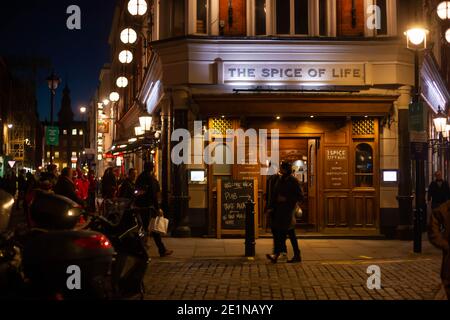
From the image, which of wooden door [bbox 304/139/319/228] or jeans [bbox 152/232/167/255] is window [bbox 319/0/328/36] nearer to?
wooden door [bbox 304/139/319/228]

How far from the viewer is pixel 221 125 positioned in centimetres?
1546

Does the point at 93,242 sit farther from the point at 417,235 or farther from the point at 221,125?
the point at 221,125

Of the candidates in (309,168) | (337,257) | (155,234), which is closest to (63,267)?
(155,234)

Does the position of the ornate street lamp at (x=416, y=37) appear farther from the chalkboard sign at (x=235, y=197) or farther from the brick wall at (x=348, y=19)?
the chalkboard sign at (x=235, y=197)

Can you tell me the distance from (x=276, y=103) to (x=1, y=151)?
49136 mm

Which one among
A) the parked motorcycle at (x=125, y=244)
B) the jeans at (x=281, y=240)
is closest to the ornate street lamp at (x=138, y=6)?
the jeans at (x=281, y=240)

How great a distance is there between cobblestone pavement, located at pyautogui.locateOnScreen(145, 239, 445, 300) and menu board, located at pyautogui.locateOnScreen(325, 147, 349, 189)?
3.31 meters

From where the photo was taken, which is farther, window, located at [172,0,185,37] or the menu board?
window, located at [172,0,185,37]

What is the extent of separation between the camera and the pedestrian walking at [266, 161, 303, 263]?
37.2ft

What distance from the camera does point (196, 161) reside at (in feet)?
50.1

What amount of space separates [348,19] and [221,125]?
4251 millimetres

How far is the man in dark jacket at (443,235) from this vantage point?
18.2 feet

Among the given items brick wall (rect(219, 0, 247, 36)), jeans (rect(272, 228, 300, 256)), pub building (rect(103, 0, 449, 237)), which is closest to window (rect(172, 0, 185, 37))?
pub building (rect(103, 0, 449, 237))

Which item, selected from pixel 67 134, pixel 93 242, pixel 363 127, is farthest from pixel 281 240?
pixel 67 134
